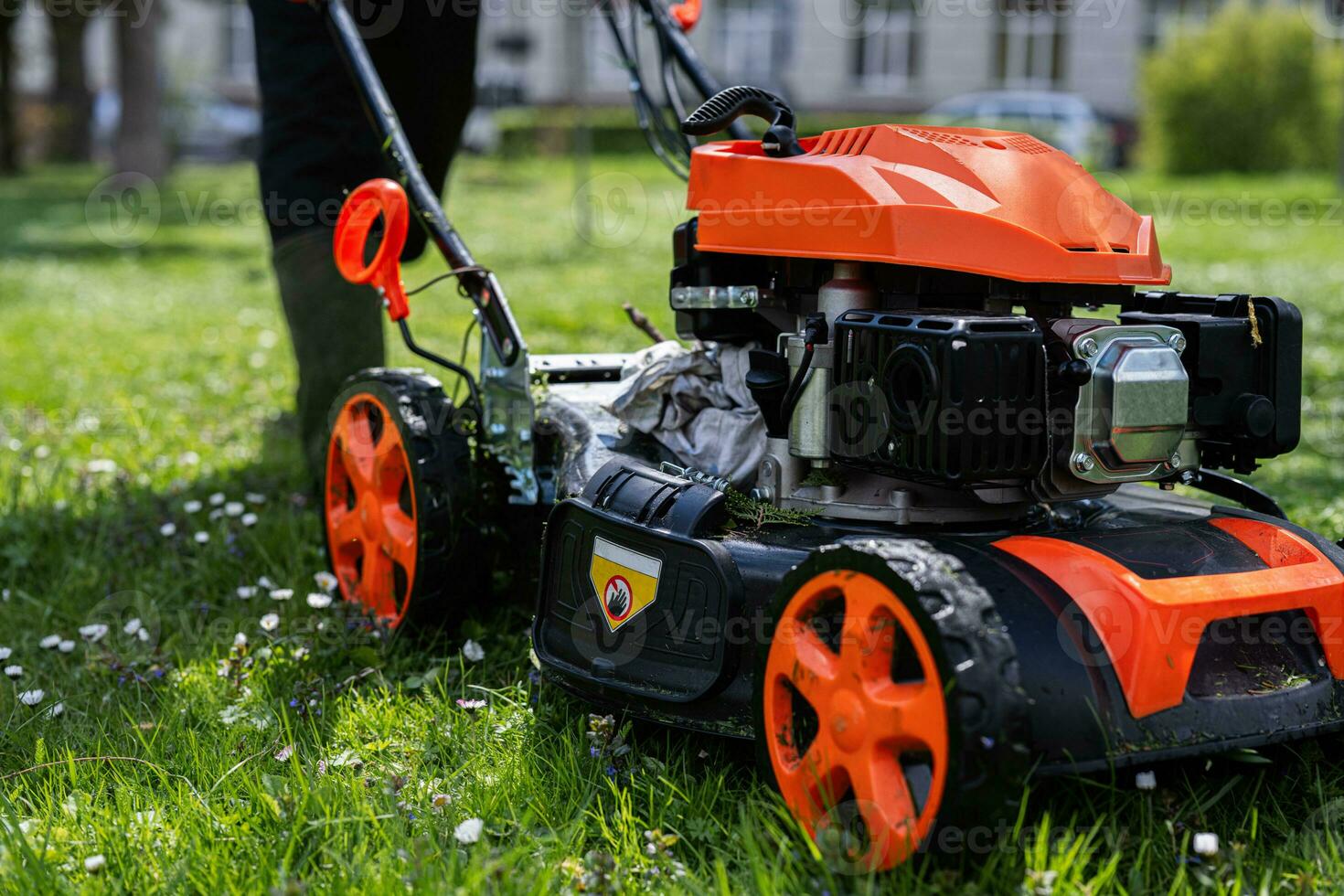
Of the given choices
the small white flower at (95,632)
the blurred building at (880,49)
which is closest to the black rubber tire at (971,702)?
the small white flower at (95,632)

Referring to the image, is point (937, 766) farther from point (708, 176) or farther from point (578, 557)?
point (708, 176)

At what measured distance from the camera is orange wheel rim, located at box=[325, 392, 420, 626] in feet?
8.63

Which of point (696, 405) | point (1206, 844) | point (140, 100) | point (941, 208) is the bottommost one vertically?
point (1206, 844)

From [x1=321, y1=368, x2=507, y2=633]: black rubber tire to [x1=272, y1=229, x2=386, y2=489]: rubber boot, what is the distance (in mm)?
759

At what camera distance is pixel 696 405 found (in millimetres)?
2480

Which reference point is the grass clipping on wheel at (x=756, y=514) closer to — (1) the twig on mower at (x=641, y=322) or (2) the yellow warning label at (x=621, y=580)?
(2) the yellow warning label at (x=621, y=580)

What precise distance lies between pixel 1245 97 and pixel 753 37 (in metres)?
12.0

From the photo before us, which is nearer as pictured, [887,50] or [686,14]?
[686,14]

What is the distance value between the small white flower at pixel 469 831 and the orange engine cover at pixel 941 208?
0.94 m

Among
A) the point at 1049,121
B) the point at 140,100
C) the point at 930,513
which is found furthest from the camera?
the point at 1049,121

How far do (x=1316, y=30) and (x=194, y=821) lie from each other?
2326 cm

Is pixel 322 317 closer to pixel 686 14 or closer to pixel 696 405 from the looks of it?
pixel 686 14

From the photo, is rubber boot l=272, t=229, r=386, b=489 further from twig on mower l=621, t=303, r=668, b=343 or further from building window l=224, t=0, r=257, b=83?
building window l=224, t=0, r=257, b=83

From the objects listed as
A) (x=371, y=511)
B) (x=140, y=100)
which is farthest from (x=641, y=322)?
(x=140, y=100)
